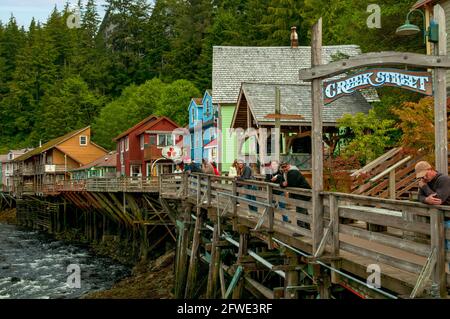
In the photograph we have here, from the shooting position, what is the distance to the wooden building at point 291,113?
23641mm

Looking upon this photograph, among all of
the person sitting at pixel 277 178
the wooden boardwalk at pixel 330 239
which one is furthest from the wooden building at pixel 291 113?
the person sitting at pixel 277 178

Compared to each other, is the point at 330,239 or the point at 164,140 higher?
the point at 164,140

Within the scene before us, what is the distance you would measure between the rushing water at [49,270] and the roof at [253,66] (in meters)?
12.4

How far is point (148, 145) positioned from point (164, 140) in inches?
58.9

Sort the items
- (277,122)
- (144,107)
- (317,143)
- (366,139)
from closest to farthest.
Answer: (317,143) < (277,122) < (366,139) < (144,107)

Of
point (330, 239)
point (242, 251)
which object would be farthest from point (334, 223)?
point (242, 251)

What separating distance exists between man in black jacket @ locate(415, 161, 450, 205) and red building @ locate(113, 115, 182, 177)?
40387 mm

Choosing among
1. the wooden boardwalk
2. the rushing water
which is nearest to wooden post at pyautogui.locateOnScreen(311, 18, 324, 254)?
the wooden boardwalk

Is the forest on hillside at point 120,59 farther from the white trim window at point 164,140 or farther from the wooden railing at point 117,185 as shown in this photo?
the wooden railing at point 117,185

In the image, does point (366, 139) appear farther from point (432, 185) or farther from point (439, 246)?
point (439, 246)

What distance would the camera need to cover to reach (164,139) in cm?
5056

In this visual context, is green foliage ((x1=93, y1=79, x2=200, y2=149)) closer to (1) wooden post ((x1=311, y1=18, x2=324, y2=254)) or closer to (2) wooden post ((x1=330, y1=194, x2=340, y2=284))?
(1) wooden post ((x1=311, y1=18, x2=324, y2=254))

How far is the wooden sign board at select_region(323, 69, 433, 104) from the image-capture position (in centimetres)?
888
